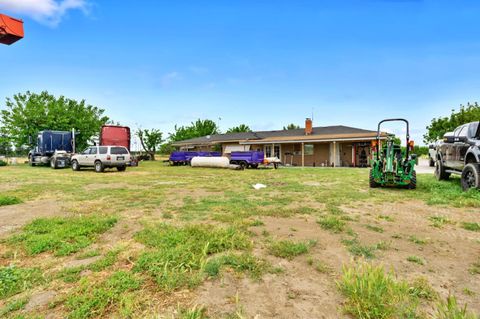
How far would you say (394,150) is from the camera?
9.20 metres

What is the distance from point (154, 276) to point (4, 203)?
658cm

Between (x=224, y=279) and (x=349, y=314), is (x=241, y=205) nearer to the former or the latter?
(x=224, y=279)

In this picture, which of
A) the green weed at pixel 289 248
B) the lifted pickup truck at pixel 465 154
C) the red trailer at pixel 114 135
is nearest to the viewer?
the green weed at pixel 289 248

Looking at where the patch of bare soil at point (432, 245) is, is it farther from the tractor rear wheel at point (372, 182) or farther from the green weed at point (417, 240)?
the tractor rear wheel at point (372, 182)

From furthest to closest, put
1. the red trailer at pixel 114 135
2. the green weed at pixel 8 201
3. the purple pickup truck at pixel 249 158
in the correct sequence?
the purple pickup truck at pixel 249 158 < the red trailer at pixel 114 135 < the green weed at pixel 8 201

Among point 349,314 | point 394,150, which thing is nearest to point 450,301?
point 349,314

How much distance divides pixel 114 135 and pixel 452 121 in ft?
125

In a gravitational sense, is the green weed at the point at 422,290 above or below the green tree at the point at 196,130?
below

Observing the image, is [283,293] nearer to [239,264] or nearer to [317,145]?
[239,264]

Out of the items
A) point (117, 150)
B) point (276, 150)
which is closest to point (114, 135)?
point (117, 150)

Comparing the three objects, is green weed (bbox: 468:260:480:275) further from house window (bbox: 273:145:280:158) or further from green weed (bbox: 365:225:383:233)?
house window (bbox: 273:145:280:158)

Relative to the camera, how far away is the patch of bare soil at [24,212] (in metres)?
4.88

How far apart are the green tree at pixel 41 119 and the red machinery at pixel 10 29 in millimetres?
24564

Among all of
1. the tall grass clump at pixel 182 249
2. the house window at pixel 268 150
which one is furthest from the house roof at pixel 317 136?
the tall grass clump at pixel 182 249
